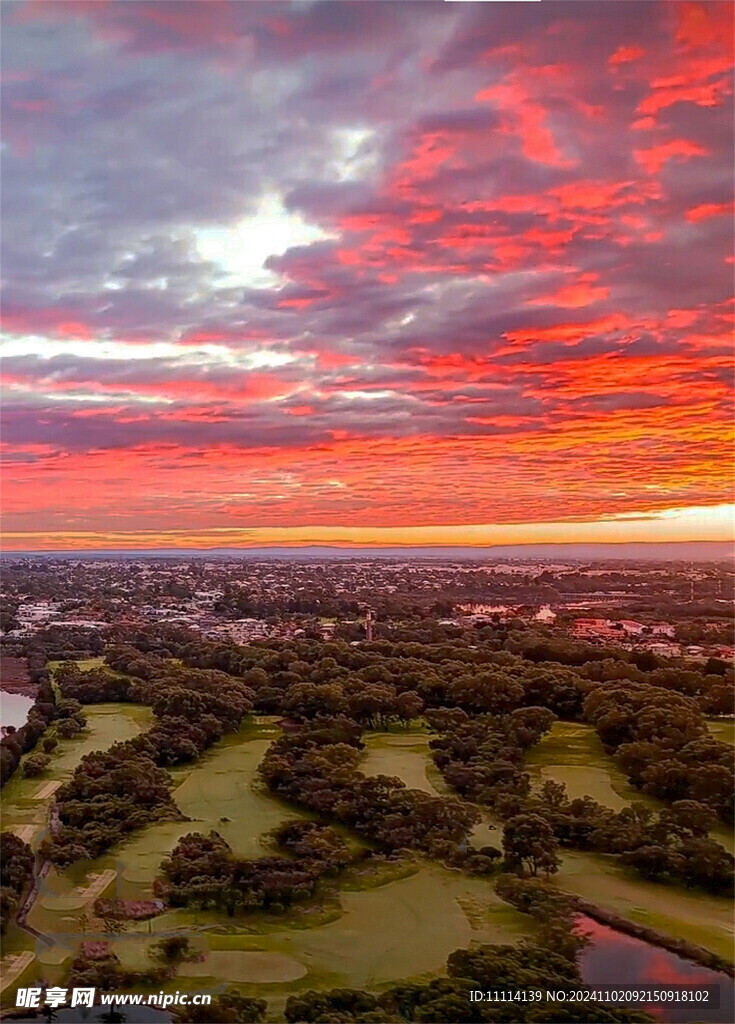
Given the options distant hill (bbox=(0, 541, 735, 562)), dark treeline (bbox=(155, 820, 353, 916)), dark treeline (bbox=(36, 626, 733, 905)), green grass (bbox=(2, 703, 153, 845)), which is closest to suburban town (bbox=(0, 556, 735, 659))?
distant hill (bbox=(0, 541, 735, 562))

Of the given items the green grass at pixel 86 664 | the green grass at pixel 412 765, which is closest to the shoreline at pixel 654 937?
the green grass at pixel 412 765

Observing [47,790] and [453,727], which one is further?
[453,727]

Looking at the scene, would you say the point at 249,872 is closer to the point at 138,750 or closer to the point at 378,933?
the point at 378,933

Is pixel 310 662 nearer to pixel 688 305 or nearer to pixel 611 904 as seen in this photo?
pixel 611 904

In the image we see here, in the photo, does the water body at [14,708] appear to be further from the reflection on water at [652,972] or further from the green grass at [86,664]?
the reflection on water at [652,972]

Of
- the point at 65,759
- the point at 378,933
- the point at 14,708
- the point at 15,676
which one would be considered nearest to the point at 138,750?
the point at 65,759

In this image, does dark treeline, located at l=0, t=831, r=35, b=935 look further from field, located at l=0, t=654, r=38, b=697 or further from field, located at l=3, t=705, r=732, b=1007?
field, located at l=0, t=654, r=38, b=697

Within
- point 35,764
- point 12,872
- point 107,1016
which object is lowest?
point 107,1016
